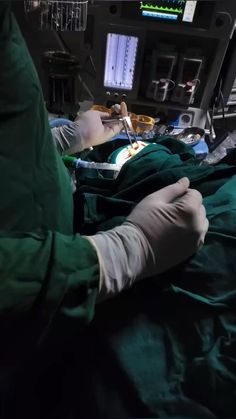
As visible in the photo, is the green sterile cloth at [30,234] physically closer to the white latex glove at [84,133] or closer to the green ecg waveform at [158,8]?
the white latex glove at [84,133]

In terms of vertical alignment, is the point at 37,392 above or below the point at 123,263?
below

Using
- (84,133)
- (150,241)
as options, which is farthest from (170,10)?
(150,241)

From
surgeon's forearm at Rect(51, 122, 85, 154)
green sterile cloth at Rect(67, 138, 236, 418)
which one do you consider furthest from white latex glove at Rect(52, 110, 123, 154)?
green sterile cloth at Rect(67, 138, 236, 418)

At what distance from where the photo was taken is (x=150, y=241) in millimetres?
596

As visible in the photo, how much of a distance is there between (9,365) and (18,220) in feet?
0.82

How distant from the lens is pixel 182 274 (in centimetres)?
59

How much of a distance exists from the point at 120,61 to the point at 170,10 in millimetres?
274

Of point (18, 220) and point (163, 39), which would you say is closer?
point (18, 220)

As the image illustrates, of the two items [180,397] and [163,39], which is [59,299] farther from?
[163,39]

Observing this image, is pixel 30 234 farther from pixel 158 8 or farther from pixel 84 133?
pixel 158 8

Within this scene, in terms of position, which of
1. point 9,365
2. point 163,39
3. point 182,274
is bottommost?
point 9,365

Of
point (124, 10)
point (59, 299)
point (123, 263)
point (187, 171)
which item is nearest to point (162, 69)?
point (124, 10)

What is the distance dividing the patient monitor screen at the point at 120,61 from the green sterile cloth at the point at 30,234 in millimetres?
875

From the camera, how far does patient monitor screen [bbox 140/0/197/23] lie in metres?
1.19
